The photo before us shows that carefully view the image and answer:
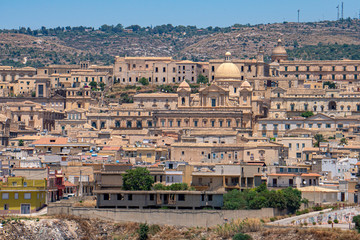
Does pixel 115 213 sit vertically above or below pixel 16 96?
below

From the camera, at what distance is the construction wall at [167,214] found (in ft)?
269

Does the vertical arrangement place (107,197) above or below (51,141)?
below

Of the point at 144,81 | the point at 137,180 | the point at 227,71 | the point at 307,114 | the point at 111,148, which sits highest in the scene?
the point at 227,71

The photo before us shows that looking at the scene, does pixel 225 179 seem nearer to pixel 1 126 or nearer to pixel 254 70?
pixel 1 126

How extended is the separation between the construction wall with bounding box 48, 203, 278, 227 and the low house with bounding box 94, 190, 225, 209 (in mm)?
1137

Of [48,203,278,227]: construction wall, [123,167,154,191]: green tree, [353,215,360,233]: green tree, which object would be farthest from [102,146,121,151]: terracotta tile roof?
[353,215,360,233]: green tree

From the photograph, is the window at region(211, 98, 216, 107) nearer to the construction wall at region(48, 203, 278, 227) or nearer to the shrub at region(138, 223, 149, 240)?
the construction wall at region(48, 203, 278, 227)

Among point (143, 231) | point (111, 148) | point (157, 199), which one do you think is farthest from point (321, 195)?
point (111, 148)

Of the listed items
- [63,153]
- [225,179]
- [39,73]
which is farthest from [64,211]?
[39,73]

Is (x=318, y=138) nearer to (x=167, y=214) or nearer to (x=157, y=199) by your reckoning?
(x=157, y=199)

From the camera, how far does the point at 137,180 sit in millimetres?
86688

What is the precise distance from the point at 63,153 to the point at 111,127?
3102 cm

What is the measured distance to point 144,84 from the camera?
547ft

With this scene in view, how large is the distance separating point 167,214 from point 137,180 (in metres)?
5.31
